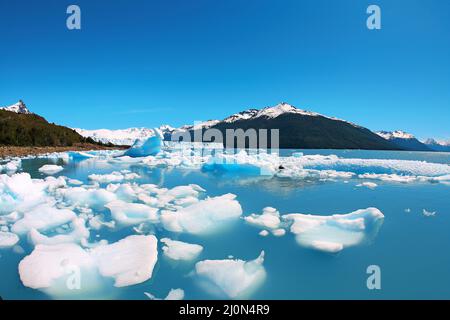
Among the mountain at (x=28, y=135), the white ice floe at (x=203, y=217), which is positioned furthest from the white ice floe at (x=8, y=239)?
the mountain at (x=28, y=135)

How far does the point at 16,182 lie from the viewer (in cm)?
811

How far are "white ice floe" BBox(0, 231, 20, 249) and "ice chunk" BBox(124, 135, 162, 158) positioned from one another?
949 inches

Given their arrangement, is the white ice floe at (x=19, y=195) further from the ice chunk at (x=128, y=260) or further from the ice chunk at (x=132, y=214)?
the ice chunk at (x=128, y=260)

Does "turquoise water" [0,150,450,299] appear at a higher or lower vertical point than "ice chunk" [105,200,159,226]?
lower

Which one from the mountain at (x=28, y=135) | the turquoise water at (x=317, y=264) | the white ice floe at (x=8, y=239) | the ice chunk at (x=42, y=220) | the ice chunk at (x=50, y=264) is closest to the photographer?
the turquoise water at (x=317, y=264)

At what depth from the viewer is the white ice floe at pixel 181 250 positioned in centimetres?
443

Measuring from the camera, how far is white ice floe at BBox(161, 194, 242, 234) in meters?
5.76

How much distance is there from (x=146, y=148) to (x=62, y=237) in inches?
989

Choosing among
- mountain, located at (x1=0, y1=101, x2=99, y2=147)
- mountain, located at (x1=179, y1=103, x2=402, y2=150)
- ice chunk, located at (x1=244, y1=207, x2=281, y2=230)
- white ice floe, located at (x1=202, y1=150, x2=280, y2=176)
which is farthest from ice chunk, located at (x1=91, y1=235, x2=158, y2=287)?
mountain, located at (x1=179, y1=103, x2=402, y2=150)

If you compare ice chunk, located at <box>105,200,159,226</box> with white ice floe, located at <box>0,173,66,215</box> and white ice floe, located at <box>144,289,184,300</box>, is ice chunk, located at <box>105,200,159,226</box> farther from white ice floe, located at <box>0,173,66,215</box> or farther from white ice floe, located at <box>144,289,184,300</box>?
white ice floe, located at <box>144,289,184,300</box>

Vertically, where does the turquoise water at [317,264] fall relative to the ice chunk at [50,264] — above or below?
below

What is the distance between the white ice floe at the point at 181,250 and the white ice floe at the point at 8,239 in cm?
266

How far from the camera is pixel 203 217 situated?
237 inches
